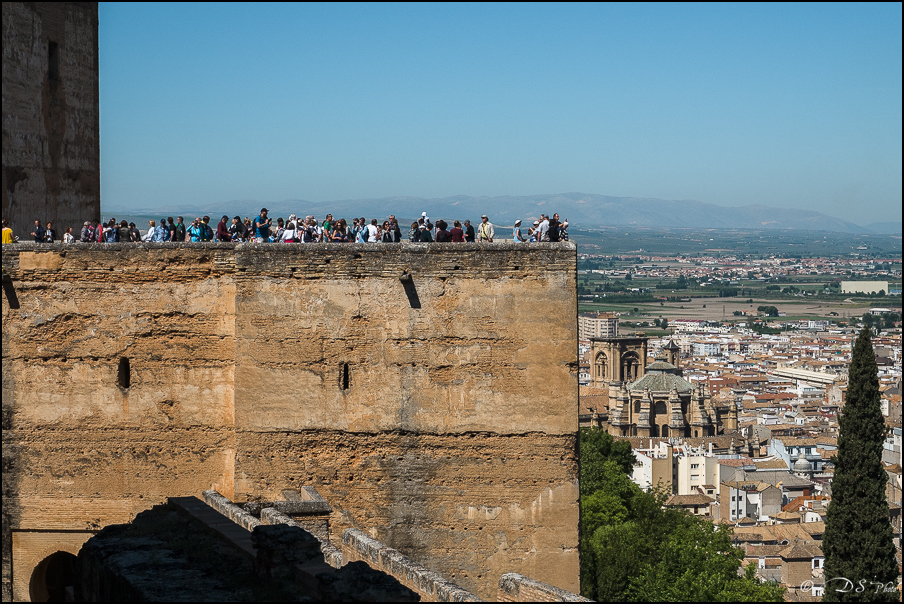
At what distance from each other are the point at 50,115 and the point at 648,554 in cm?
2574

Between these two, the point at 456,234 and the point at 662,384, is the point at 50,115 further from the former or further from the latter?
the point at 662,384

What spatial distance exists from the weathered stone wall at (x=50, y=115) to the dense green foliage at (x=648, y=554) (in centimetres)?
1923

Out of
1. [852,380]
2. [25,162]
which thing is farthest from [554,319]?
[852,380]

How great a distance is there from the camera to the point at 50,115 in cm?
1845

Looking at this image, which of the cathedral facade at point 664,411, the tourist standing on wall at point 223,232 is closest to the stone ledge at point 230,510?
the tourist standing on wall at point 223,232

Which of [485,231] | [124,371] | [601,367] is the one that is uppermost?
[485,231]

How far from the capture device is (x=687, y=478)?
99.8 metres

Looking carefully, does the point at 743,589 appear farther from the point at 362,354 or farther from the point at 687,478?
the point at 687,478

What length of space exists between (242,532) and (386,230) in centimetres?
521

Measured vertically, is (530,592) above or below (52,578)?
above

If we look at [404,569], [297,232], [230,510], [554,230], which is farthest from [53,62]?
[404,569]

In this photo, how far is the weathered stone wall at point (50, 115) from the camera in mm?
17797

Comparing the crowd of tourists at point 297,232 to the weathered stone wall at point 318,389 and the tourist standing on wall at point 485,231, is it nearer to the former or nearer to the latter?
the tourist standing on wall at point 485,231

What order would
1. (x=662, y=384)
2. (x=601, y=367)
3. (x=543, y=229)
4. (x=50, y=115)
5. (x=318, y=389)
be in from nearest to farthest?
(x=318, y=389), (x=543, y=229), (x=50, y=115), (x=662, y=384), (x=601, y=367)
